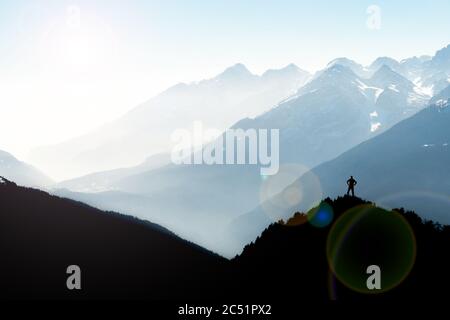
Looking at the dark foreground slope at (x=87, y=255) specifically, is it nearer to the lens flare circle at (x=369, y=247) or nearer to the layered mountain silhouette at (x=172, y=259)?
the layered mountain silhouette at (x=172, y=259)

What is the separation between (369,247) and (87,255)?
3197 cm

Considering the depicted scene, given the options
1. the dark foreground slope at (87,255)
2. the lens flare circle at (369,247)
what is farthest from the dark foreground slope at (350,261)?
the dark foreground slope at (87,255)

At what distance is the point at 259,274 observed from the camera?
48812mm

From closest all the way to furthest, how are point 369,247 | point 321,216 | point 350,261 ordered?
point 350,261
point 369,247
point 321,216

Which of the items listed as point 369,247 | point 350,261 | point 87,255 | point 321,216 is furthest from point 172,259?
point 369,247

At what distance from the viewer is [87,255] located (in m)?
54.2

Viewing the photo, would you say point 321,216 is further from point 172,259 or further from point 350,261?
point 172,259

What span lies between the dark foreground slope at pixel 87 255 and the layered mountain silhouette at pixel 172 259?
4.6 inches

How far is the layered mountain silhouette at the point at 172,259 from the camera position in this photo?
42438 mm

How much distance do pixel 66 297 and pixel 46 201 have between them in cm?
2100

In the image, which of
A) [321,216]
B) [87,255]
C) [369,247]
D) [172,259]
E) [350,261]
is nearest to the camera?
[350,261]
